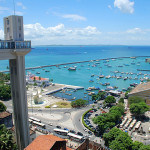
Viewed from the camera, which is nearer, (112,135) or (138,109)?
(112,135)

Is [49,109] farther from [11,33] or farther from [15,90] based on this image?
[11,33]

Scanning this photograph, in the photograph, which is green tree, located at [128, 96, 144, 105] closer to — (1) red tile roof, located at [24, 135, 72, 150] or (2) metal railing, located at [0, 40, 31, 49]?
(1) red tile roof, located at [24, 135, 72, 150]

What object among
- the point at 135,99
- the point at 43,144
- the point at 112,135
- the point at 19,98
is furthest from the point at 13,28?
the point at 135,99

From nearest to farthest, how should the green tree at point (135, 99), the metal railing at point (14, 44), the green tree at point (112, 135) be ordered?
the metal railing at point (14, 44), the green tree at point (112, 135), the green tree at point (135, 99)

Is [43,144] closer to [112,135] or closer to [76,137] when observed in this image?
[112,135]

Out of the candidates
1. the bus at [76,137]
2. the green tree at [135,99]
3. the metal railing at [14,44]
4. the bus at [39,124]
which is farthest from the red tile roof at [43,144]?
the green tree at [135,99]

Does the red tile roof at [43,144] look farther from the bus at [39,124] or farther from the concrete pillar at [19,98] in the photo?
the bus at [39,124]

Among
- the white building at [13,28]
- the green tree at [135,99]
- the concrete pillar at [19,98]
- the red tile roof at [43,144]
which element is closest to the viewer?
the red tile roof at [43,144]

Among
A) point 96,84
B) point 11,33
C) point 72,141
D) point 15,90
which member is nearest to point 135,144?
point 72,141
